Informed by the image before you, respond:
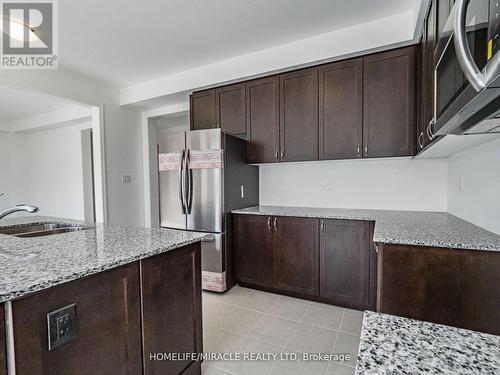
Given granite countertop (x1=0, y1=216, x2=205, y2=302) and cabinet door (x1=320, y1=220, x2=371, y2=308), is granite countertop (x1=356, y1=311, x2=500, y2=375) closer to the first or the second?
granite countertop (x1=0, y1=216, x2=205, y2=302)

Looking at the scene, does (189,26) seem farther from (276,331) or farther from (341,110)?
(276,331)

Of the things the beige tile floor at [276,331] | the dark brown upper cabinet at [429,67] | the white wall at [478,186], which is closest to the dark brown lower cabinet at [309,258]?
the beige tile floor at [276,331]

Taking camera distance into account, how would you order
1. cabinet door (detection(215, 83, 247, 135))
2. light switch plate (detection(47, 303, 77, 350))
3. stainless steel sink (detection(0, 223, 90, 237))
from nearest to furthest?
light switch plate (detection(47, 303, 77, 350)), stainless steel sink (detection(0, 223, 90, 237)), cabinet door (detection(215, 83, 247, 135))

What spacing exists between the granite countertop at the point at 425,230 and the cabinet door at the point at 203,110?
1592 millimetres

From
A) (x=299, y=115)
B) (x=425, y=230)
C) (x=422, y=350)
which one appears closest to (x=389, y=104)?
(x=299, y=115)

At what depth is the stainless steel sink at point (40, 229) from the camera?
2.00 metres

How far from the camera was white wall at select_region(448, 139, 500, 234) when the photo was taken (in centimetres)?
153

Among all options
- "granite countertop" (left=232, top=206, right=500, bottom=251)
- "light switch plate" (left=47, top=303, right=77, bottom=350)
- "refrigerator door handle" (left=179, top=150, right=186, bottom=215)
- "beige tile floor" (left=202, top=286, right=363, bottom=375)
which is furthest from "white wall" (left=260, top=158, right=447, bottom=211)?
"light switch plate" (left=47, top=303, right=77, bottom=350)

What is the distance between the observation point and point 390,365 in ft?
1.63

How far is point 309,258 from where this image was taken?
258 cm

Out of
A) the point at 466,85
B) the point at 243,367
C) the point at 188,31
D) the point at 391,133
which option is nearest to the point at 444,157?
the point at 391,133

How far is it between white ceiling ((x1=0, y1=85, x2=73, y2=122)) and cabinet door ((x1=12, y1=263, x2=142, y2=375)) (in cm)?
379

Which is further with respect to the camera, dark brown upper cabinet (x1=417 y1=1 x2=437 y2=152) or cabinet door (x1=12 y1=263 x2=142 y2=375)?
dark brown upper cabinet (x1=417 y1=1 x2=437 y2=152)

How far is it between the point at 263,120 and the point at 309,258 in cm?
158
